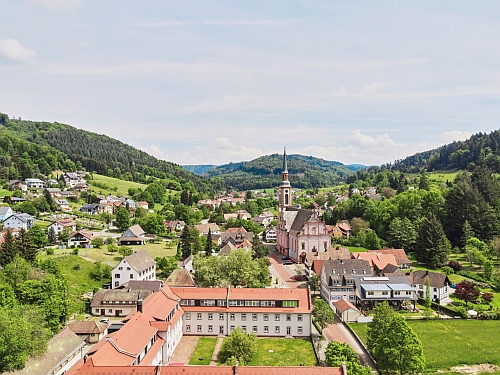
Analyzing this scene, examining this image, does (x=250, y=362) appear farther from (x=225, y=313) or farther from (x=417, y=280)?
(x=417, y=280)

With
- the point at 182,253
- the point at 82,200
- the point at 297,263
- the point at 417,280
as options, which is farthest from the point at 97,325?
the point at 82,200

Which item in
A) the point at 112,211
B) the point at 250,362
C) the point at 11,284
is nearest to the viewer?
the point at 250,362

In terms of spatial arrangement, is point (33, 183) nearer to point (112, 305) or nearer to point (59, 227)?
point (59, 227)

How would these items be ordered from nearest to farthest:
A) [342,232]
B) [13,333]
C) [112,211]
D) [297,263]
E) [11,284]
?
[13,333]
[11,284]
[297,263]
[342,232]
[112,211]

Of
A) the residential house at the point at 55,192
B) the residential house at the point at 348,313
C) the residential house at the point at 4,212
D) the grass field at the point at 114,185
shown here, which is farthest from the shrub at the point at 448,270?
the grass field at the point at 114,185

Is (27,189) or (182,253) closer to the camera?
(182,253)

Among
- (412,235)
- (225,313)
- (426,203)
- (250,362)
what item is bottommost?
(250,362)

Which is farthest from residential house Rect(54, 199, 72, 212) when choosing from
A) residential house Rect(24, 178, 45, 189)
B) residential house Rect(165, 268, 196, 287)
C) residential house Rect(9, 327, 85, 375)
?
residential house Rect(9, 327, 85, 375)
